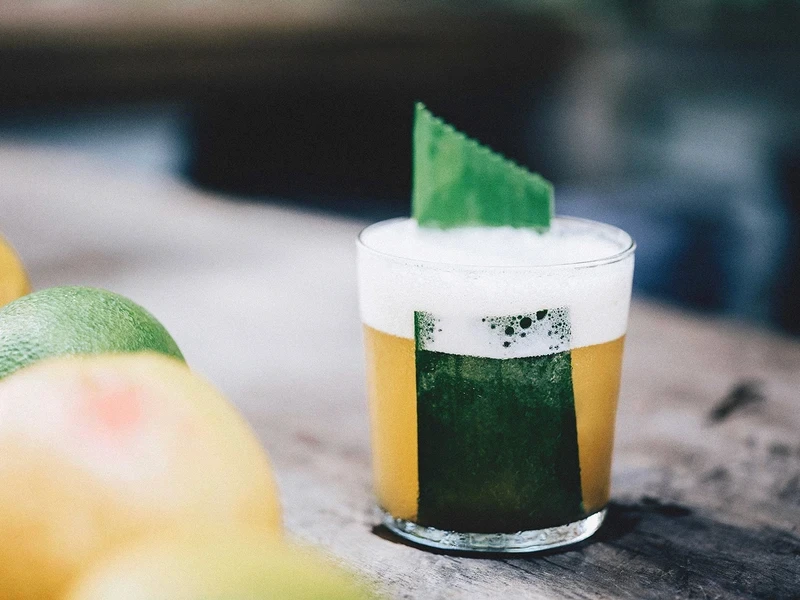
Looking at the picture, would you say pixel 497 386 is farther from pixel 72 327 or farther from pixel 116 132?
pixel 116 132

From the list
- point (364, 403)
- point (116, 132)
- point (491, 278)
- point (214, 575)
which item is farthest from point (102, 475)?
point (116, 132)

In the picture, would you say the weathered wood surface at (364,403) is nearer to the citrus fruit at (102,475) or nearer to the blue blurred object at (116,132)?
the citrus fruit at (102,475)

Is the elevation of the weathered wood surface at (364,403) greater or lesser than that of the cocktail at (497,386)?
lesser

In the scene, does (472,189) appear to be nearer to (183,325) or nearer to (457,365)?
(457,365)

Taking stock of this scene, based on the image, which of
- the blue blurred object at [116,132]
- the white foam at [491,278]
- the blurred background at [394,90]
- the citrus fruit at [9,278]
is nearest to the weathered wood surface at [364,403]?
the white foam at [491,278]

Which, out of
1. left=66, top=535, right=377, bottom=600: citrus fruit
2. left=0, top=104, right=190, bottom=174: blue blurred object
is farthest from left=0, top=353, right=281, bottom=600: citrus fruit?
left=0, top=104, right=190, bottom=174: blue blurred object

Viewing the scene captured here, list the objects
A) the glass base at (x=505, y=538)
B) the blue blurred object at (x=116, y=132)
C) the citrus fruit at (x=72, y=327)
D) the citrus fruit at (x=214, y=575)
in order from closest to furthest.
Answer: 1. the citrus fruit at (x=214, y=575)
2. the citrus fruit at (x=72, y=327)
3. the glass base at (x=505, y=538)
4. the blue blurred object at (x=116, y=132)

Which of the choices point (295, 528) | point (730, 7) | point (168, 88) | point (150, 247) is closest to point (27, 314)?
point (295, 528)
